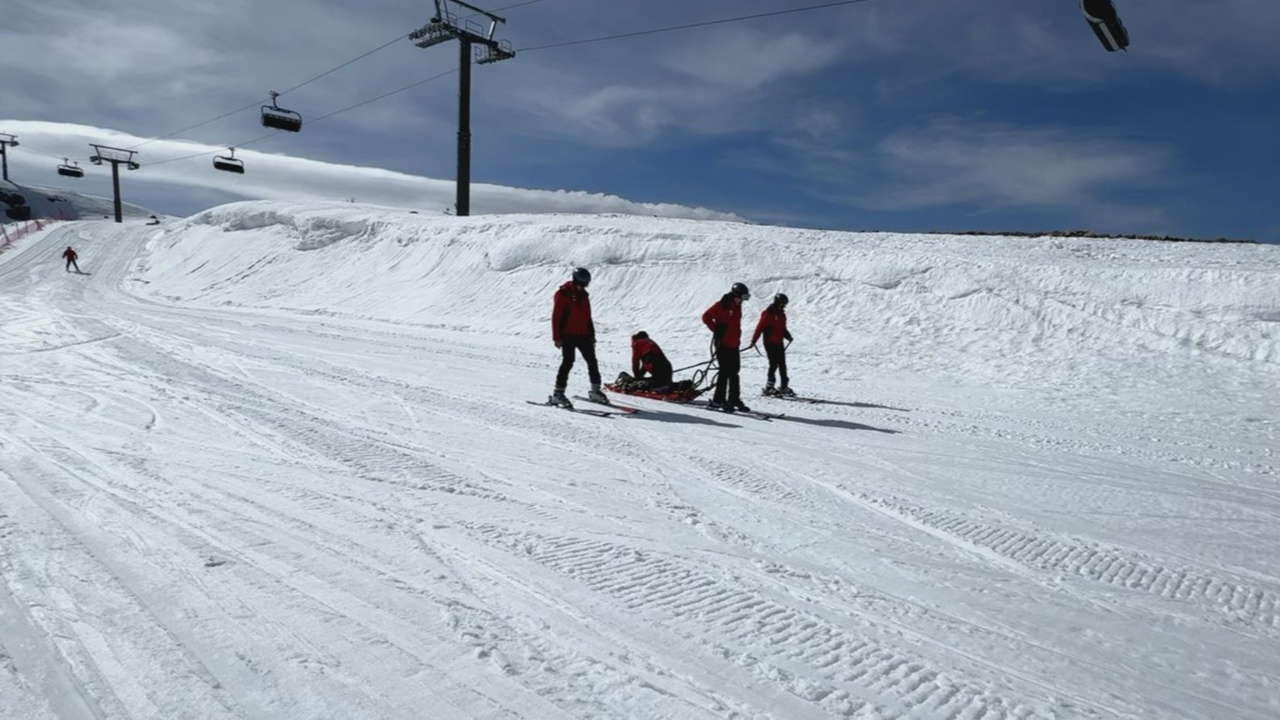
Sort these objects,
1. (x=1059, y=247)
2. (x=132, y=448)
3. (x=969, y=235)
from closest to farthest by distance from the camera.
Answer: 1. (x=132, y=448)
2. (x=1059, y=247)
3. (x=969, y=235)

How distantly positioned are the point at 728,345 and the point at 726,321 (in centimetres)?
31

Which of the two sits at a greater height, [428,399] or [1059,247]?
[1059,247]

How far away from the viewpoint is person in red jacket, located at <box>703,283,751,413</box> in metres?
9.07

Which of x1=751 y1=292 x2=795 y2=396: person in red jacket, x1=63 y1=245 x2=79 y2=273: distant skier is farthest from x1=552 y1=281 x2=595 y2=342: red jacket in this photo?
x1=63 y1=245 x2=79 y2=273: distant skier

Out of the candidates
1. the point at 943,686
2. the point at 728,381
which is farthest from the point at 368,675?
the point at 728,381

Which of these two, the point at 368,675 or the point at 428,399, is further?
the point at 428,399

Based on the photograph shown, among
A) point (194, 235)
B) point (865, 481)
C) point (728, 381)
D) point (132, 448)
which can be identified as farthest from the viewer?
point (194, 235)

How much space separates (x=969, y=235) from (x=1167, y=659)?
67.1 ft

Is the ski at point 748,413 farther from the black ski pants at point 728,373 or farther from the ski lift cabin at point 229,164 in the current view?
the ski lift cabin at point 229,164

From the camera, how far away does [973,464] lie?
257 inches

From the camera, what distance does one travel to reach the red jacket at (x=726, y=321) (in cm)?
910

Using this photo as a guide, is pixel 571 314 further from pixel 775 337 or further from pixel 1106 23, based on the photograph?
pixel 1106 23

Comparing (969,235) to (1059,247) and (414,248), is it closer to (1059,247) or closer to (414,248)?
(1059,247)

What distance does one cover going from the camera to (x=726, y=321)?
9141 mm
